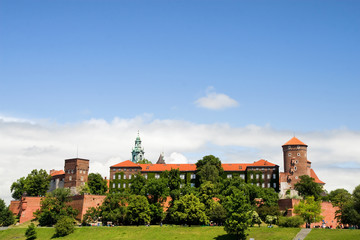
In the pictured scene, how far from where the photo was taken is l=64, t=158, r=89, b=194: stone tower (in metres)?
102

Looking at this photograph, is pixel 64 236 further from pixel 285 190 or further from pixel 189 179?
pixel 285 190

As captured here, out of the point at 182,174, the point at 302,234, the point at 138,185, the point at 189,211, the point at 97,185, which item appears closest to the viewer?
the point at 302,234

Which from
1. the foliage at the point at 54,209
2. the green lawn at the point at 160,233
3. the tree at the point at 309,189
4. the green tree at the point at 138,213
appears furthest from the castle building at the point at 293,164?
the foliage at the point at 54,209

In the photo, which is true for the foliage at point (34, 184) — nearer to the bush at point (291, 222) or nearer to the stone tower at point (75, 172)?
the stone tower at point (75, 172)

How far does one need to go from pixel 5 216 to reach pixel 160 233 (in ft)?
113

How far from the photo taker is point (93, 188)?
10044 cm

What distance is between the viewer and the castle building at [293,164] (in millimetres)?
94125

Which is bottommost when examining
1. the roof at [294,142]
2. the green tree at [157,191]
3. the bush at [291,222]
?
the bush at [291,222]

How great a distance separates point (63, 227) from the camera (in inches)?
2886

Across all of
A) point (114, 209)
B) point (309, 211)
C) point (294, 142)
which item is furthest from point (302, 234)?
point (294, 142)

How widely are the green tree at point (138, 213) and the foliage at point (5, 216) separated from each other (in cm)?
2484

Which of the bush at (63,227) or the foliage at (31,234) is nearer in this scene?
the bush at (63,227)

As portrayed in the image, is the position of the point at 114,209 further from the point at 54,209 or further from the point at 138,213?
the point at 54,209

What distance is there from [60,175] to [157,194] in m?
34.2
